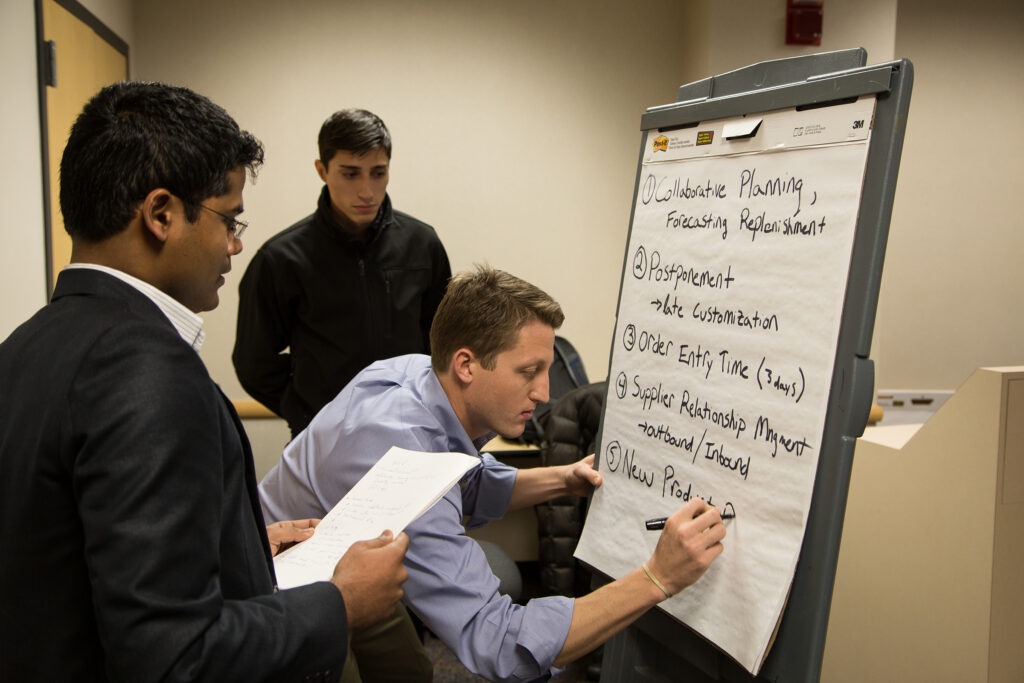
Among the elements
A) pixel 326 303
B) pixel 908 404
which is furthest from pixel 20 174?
pixel 908 404

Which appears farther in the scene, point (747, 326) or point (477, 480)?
point (477, 480)

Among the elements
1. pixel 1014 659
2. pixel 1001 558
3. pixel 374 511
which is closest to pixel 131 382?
pixel 374 511

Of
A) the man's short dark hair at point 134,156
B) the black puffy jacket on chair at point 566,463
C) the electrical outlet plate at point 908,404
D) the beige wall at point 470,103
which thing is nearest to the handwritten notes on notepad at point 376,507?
the man's short dark hair at point 134,156

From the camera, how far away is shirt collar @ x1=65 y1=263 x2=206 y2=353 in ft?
2.81

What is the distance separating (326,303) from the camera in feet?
7.99

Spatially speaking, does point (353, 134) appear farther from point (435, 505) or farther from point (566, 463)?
point (435, 505)

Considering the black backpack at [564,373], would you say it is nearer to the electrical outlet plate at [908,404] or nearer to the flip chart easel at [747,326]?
the electrical outlet plate at [908,404]

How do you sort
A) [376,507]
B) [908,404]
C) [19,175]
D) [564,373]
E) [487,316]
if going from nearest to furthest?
[376,507] < [487,316] < [19,175] < [564,373] < [908,404]

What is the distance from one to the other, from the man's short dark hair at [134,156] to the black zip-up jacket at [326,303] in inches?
60.6

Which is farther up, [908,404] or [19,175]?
[19,175]

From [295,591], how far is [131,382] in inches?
11.0

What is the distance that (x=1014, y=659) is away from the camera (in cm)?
166

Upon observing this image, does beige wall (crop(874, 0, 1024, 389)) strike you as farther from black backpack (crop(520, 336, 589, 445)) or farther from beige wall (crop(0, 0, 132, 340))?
beige wall (crop(0, 0, 132, 340))

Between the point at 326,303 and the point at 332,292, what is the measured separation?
4 cm
